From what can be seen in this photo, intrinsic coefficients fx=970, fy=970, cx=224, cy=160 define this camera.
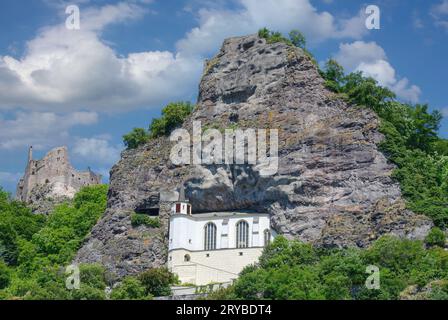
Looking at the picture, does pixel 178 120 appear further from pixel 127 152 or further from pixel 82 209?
pixel 82 209

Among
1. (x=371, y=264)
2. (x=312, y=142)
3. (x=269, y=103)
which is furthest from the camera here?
(x=269, y=103)

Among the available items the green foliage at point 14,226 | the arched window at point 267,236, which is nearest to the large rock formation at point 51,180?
the green foliage at point 14,226

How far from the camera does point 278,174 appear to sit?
285 feet

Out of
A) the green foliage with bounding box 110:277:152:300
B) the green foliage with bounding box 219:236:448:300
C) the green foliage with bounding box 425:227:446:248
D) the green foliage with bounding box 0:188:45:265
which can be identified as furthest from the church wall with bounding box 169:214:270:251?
the green foliage with bounding box 0:188:45:265

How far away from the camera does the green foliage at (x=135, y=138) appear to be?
101 metres

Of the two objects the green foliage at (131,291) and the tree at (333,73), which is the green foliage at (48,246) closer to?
the green foliage at (131,291)

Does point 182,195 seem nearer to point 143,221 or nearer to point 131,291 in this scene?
point 143,221

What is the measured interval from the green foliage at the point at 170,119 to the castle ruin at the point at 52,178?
1324 inches

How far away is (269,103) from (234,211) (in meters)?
11.1

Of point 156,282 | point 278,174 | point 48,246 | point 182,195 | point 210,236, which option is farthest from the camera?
point 48,246

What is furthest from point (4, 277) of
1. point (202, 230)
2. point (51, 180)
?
point (51, 180)

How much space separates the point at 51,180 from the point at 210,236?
50242mm
